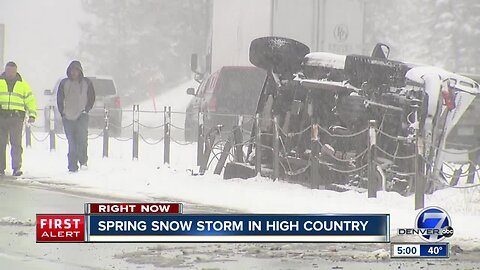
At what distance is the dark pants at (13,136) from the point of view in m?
15.0

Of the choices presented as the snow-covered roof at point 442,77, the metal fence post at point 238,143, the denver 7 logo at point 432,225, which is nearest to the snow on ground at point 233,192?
the metal fence post at point 238,143

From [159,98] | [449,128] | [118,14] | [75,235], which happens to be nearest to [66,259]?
[75,235]

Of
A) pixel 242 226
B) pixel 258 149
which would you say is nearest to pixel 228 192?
pixel 258 149

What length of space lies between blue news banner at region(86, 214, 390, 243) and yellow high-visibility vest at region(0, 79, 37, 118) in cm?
850

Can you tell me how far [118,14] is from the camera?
45.8m

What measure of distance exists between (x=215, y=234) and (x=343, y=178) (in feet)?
21.8

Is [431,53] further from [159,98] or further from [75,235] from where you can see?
[75,235]

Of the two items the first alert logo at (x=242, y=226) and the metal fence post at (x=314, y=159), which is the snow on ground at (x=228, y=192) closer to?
the metal fence post at (x=314, y=159)

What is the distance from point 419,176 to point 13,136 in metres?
5.82

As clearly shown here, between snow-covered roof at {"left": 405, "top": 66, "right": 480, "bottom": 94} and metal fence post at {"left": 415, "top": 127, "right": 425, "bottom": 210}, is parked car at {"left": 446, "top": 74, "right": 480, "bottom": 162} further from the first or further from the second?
metal fence post at {"left": 415, "top": 127, "right": 425, "bottom": 210}

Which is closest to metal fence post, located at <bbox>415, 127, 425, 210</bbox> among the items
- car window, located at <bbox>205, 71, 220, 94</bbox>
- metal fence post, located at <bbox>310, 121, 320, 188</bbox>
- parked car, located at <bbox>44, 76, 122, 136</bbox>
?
metal fence post, located at <bbox>310, 121, 320, 188</bbox>

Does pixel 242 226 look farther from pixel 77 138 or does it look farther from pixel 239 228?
pixel 77 138

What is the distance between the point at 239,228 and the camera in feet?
21.2

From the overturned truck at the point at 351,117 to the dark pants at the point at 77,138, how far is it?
7.77 feet
